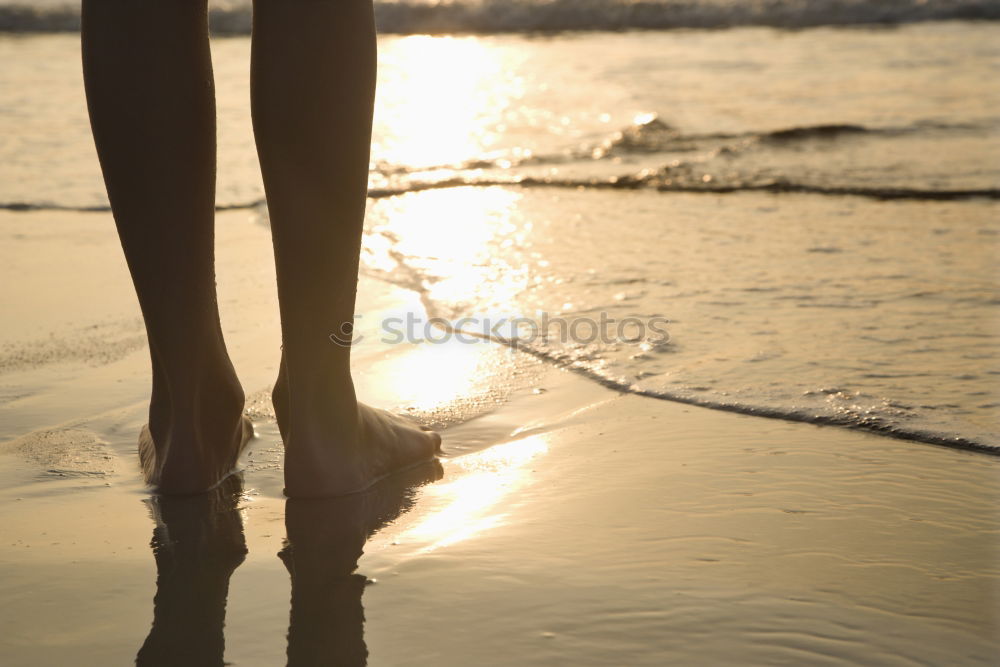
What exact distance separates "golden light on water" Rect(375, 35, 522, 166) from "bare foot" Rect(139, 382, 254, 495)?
2.87m

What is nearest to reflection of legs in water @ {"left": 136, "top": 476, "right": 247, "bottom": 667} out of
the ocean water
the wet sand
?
the wet sand

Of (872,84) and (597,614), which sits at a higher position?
(872,84)

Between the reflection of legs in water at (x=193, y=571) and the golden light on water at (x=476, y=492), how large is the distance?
0.22 m

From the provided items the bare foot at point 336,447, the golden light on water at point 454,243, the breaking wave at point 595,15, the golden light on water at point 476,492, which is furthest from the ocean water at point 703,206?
the breaking wave at point 595,15

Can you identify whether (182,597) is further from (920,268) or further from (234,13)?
(234,13)

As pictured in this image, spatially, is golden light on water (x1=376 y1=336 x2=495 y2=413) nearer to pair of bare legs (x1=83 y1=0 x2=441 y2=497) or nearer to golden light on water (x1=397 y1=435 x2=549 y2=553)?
golden light on water (x1=397 y1=435 x2=549 y2=553)

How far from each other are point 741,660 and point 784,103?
17.1 feet

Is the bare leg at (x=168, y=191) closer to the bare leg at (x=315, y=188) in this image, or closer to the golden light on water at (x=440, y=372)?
the bare leg at (x=315, y=188)

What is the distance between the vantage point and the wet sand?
3.48 feet

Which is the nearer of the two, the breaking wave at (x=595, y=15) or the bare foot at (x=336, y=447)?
the bare foot at (x=336, y=447)

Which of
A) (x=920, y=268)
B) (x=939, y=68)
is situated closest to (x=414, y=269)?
(x=920, y=268)

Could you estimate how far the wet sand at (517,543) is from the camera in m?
1.06

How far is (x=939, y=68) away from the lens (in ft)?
23.0

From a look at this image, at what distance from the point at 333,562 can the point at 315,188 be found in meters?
0.45
